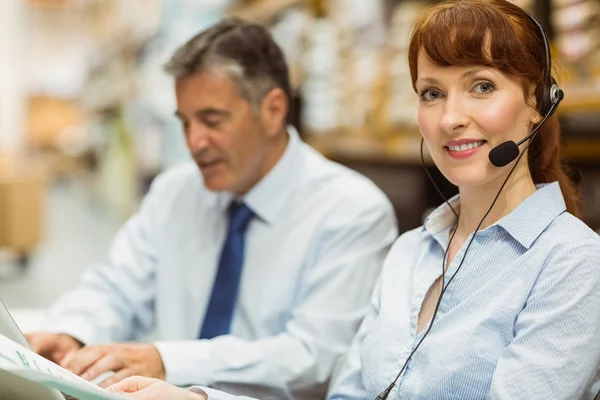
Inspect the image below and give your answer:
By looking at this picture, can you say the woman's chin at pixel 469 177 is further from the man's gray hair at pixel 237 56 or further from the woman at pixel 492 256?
the man's gray hair at pixel 237 56

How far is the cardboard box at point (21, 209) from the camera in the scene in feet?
17.2

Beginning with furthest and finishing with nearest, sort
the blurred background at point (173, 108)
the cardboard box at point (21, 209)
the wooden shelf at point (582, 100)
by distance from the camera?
the cardboard box at point (21, 209), the blurred background at point (173, 108), the wooden shelf at point (582, 100)

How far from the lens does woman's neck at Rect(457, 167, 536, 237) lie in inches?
44.2

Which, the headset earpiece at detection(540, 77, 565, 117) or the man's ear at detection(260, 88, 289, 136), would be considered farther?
the man's ear at detection(260, 88, 289, 136)

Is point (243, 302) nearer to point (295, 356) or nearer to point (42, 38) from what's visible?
point (295, 356)

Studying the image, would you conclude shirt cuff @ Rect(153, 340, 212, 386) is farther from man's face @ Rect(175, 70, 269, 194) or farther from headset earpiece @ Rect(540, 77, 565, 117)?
headset earpiece @ Rect(540, 77, 565, 117)

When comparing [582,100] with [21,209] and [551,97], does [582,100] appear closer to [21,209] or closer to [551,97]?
[551,97]

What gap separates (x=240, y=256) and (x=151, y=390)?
2.34 ft

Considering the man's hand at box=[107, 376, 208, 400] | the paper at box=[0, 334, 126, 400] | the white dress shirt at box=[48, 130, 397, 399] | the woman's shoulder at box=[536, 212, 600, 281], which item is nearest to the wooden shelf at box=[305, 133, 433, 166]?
the white dress shirt at box=[48, 130, 397, 399]

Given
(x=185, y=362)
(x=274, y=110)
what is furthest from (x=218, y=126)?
(x=185, y=362)

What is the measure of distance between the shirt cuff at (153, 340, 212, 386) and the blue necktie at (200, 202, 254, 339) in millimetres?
233

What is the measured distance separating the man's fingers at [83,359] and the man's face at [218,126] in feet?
1.68

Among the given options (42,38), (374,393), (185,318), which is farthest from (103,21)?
(374,393)

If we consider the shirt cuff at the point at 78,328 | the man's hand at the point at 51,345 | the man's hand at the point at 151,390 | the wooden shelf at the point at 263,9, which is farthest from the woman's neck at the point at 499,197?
the wooden shelf at the point at 263,9
